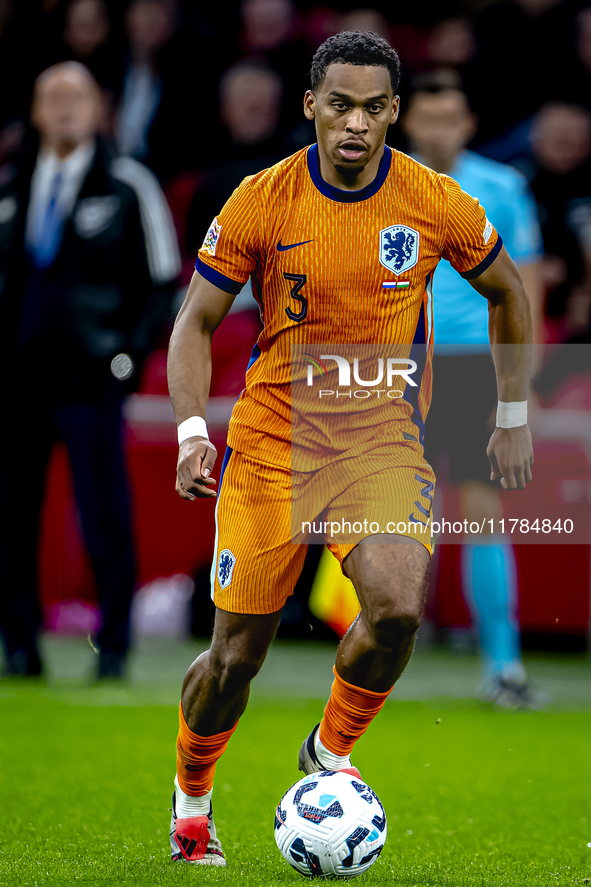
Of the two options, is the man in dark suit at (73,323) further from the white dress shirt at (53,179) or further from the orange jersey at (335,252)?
the orange jersey at (335,252)

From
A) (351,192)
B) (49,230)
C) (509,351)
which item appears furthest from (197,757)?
(49,230)

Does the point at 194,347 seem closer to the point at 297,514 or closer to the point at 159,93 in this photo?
the point at 297,514

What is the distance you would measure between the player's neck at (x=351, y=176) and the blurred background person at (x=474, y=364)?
231cm

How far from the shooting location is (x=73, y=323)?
19.7ft

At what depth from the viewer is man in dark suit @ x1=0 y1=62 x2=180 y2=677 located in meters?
5.97

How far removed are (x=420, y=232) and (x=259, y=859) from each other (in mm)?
1680

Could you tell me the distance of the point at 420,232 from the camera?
3068mm

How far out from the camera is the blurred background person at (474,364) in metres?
5.39

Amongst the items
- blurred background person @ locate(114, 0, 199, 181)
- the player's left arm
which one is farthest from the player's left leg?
blurred background person @ locate(114, 0, 199, 181)

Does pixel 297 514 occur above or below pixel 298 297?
below

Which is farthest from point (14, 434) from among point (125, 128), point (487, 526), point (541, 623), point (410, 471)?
point (125, 128)

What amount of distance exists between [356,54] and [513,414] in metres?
1.04

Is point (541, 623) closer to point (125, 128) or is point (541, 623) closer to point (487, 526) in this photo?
point (487, 526)

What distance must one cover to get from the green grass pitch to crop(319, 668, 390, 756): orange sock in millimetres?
328
